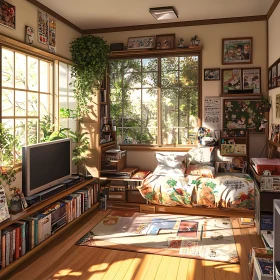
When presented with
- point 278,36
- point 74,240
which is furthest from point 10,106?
point 278,36

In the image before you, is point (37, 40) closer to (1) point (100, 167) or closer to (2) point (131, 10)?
(2) point (131, 10)

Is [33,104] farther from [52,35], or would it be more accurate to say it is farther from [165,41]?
[165,41]

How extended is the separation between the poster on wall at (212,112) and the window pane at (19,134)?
2.55m

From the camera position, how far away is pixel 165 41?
4.73m

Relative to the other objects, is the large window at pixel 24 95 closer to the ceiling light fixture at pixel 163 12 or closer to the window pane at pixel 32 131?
the window pane at pixel 32 131

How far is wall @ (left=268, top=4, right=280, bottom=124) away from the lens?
12.3ft

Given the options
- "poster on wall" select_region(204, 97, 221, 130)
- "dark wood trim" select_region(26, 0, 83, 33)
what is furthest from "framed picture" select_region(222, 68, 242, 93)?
"dark wood trim" select_region(26, 0, 83, 33)

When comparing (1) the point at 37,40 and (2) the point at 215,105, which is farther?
(2) the point at 215,105

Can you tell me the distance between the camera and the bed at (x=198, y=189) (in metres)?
3.90

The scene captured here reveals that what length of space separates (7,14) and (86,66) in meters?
1.39

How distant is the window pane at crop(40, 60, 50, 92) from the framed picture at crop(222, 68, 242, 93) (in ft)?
8.14

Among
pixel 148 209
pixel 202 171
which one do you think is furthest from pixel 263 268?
pixel 148 209

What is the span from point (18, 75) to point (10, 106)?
393 mm

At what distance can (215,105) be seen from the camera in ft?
15.3
